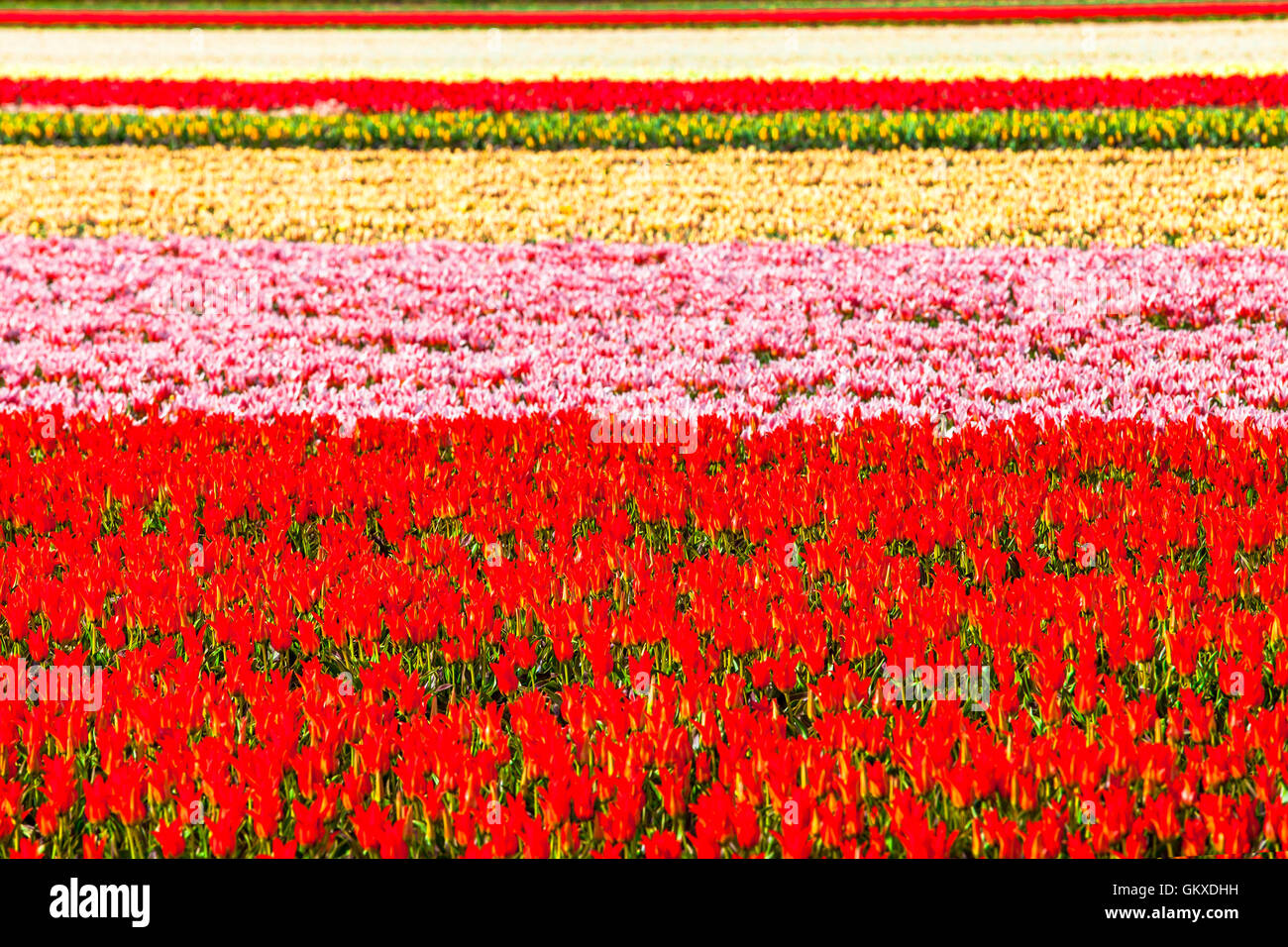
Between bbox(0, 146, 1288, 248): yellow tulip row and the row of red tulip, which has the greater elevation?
bbox(0, 146, 1288, 248): yellow tulip row

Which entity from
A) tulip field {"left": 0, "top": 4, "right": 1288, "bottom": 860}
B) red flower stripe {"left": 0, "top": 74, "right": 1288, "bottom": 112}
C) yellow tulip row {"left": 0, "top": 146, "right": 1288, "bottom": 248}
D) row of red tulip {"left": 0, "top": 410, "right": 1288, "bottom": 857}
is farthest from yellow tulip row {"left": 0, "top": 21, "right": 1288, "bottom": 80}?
row of red tulip {"left": 0, "top": 410, "right": 1288, "bottom": 857}

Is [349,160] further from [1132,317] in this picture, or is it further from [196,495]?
[196,495]

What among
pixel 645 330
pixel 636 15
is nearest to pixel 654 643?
pixel 645 330

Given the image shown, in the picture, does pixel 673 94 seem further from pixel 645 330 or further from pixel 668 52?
pixel 645 330

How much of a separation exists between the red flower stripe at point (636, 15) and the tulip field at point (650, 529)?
28739mm

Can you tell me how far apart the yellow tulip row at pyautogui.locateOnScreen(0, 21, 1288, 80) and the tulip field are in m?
15.4

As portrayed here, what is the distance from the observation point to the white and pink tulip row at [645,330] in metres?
7.96

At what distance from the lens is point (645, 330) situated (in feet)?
32.3

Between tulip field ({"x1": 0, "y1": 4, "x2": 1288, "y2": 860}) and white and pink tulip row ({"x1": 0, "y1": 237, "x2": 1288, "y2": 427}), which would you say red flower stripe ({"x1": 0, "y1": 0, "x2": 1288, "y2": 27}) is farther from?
white and pink tulip row ({"x1": 0, "y1": 237, "x2": 1288, "y2": 427})

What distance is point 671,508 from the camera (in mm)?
5285

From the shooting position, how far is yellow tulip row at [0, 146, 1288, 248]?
13812 mm

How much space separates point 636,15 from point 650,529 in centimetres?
4310

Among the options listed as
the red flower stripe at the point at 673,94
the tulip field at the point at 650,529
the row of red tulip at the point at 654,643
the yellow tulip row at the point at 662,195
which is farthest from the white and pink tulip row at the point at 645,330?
the red flower stripe at the point at 673,94

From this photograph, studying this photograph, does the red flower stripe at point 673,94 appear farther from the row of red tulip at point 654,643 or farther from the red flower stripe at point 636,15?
the red flower stripe at point 636,15
